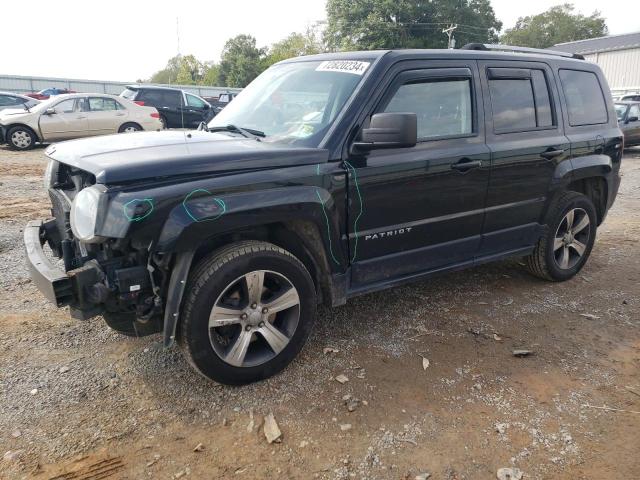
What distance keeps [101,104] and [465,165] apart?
1302 cm

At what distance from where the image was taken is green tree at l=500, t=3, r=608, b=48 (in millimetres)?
69812

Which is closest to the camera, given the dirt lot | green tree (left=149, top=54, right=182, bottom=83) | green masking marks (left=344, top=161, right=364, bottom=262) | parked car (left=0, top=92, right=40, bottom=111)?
the dirt lot

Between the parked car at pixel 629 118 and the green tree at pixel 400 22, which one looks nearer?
the parked car at pixel 629 118

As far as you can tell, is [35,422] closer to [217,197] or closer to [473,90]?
[217,197]

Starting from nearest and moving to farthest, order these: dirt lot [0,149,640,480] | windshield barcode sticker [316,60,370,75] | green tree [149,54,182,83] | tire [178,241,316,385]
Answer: dirt lot [0,149,640,480] < tire [178,241,316,385] < windshield barcode sticker [316,60,370,75] < green tree [149,54,182,83]

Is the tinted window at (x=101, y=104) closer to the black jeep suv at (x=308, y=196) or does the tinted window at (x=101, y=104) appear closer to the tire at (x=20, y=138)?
the tire at (x=20, y=138)

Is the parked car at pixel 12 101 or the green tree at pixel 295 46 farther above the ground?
the green tree at pixel 295 46

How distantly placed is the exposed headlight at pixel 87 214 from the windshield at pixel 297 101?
1.19 meters

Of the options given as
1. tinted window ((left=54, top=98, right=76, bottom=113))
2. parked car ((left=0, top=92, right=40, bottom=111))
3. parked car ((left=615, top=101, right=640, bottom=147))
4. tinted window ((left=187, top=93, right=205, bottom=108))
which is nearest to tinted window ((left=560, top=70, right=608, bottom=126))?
parked car ((left=615, top=101, right=640, bottom=147))

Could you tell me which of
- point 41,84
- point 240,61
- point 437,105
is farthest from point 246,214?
point 240,61

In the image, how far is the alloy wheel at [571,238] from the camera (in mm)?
4723

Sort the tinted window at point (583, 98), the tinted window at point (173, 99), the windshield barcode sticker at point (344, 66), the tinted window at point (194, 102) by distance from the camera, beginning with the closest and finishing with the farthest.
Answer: the windshield barcode sticker at point (344, 66)
the tinted window at point (583, 98)
the tinted window at point (173, 99)
the tinted window at point (194, 102)

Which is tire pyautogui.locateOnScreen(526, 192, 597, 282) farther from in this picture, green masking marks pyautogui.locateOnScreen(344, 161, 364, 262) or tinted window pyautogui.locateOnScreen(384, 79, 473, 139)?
green masking marks pyautogui.locateOnScreen(344, 161, 364, 262)

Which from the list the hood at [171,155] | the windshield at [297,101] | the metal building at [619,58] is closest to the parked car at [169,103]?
the windshield at [297,101]
